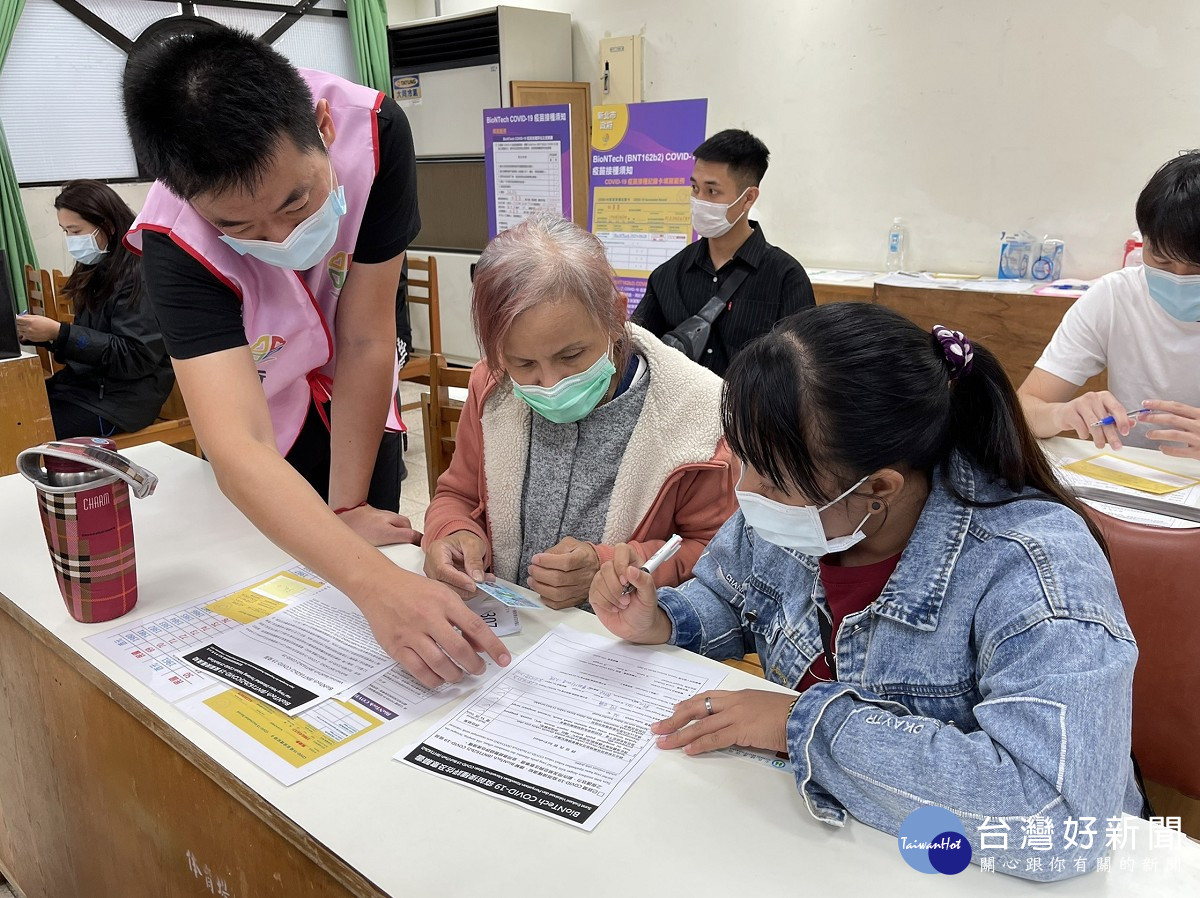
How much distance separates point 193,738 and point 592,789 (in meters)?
0.45

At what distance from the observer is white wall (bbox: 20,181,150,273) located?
16.3ft

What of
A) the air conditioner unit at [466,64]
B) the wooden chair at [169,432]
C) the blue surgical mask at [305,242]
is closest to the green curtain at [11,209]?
the wooden chair at [169,432]

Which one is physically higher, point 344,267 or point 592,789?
point 344,267

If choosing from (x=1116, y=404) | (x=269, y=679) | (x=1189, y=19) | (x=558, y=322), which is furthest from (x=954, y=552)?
(x=1189, y=19)

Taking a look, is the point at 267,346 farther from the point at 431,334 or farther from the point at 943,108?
the point at 943,108

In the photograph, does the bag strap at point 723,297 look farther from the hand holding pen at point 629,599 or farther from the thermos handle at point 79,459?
the thermos handle at point 79,459

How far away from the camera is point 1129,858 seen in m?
0.78

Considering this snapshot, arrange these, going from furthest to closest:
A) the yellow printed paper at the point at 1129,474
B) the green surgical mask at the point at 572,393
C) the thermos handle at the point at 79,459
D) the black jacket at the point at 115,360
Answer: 1. the black jacket at the point at 115,360
2. the yellow printed paper at the point at 1129,474
3. the green surgical mask at the point at 572,393
4. the thermos handle at the point at 79,459

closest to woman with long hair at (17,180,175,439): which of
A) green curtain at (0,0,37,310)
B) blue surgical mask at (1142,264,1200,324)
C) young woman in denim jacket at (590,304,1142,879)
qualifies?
green curtain at (0,0,37,310)

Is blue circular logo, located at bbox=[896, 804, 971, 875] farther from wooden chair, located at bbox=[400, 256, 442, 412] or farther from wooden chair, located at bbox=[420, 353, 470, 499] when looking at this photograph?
wooden chair, located at bbox=[400, 256, 442, 412]

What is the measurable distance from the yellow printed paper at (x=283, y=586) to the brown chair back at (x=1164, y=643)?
112 centimetres

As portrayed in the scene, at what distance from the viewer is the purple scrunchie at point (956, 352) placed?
92cm

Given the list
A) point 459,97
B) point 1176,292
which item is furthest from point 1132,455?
point 459,97

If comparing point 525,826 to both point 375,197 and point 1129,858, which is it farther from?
point 375,197
